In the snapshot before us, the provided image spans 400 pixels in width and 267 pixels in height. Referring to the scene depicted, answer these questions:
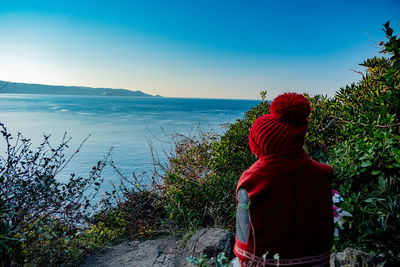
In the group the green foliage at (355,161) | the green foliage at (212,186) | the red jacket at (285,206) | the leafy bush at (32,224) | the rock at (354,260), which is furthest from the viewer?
the green foliage at (212,186)

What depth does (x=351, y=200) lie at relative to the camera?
2.88 metres

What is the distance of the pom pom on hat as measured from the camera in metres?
1.61

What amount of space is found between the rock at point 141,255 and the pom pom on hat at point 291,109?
242 cm

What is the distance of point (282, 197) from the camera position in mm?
1597

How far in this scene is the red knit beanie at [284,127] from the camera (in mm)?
1603

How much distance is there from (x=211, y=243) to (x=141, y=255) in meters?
0.99

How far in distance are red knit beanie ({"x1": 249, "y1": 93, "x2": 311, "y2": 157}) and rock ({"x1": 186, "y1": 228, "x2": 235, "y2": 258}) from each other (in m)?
1.89

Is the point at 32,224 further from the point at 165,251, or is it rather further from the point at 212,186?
the point at 212,186

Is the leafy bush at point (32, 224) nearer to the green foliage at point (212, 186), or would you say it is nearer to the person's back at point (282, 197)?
the green foliage at point (212, 186)

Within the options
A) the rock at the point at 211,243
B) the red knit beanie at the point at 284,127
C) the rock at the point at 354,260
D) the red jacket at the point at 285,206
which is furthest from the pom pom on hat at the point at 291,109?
the rock at the point at 211,243

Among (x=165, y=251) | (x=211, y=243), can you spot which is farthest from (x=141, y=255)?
(x=211, y=243)

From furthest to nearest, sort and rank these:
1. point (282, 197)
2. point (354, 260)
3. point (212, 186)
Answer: point (212, 186) < point (354, 260) < point (282, 197)

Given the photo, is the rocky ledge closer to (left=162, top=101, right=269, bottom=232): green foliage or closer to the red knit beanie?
(left=162, top=101, right=269, bottom=232): green foliage

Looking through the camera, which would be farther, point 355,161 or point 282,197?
point 355,161
